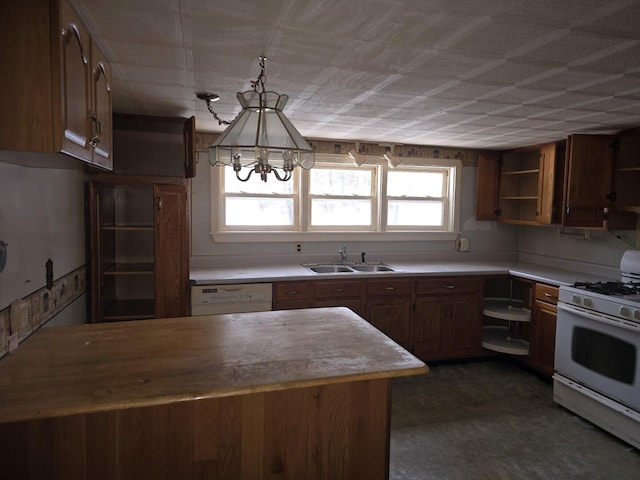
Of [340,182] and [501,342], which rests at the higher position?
[340,182]

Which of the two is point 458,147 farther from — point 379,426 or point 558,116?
point 379,426

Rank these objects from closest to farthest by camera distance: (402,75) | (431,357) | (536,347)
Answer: (402,75), (536,347), (431,357)

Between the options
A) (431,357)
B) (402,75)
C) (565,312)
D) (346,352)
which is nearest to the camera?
(346,352)

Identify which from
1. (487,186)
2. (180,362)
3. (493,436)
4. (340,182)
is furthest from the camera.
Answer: (487,186)

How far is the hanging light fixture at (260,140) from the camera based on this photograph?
5.36 ft

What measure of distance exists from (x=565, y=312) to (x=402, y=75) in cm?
223

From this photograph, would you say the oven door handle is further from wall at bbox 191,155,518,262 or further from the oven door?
wall at bbox 191,155,518,262

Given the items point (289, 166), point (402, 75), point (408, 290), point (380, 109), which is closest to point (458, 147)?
point (408, 290)

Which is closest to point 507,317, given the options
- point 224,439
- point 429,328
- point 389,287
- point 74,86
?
point 429,328

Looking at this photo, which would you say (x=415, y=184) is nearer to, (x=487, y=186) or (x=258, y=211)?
(x=487, y=186)

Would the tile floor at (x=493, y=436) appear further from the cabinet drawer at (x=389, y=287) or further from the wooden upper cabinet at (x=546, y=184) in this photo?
the wooden upper cabinet at (x=546, y=184)

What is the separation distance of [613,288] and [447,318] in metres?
1.33

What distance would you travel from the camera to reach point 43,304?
2.14 m

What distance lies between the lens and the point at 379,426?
1.68 m
